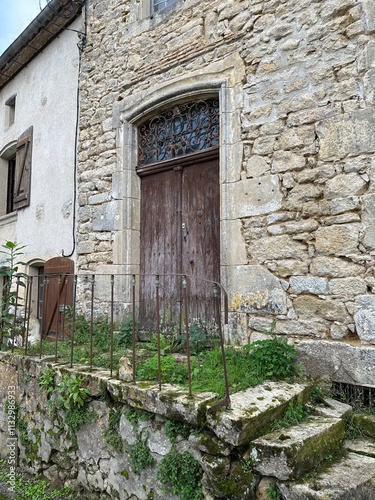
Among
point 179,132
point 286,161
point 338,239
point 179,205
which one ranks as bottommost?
point 338,239

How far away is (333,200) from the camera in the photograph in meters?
3.13

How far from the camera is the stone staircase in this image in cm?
195

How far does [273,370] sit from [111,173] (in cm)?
322

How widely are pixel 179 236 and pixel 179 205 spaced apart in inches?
14.4

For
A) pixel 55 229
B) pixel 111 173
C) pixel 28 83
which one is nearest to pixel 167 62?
pixel 111 173

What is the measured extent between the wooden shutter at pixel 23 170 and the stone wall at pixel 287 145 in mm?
2979

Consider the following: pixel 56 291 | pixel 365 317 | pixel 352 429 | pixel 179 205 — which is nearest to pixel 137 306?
pixel 179 205

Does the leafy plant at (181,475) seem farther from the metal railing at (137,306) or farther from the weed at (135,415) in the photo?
the metal railing at (137,306)

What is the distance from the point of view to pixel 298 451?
6.62 ft

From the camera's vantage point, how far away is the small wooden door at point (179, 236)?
13.8 ft

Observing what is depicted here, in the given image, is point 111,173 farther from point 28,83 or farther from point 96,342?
point 28,83

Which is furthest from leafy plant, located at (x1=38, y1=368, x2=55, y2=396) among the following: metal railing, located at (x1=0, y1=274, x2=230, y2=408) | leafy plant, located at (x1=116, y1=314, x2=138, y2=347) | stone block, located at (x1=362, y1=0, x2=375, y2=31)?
stone block, located at (x1=362, y1=0, x2=375, y2=31)

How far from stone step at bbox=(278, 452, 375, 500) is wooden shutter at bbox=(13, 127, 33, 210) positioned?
611cm

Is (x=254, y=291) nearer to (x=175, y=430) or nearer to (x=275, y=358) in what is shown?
(x=275, y=358)
